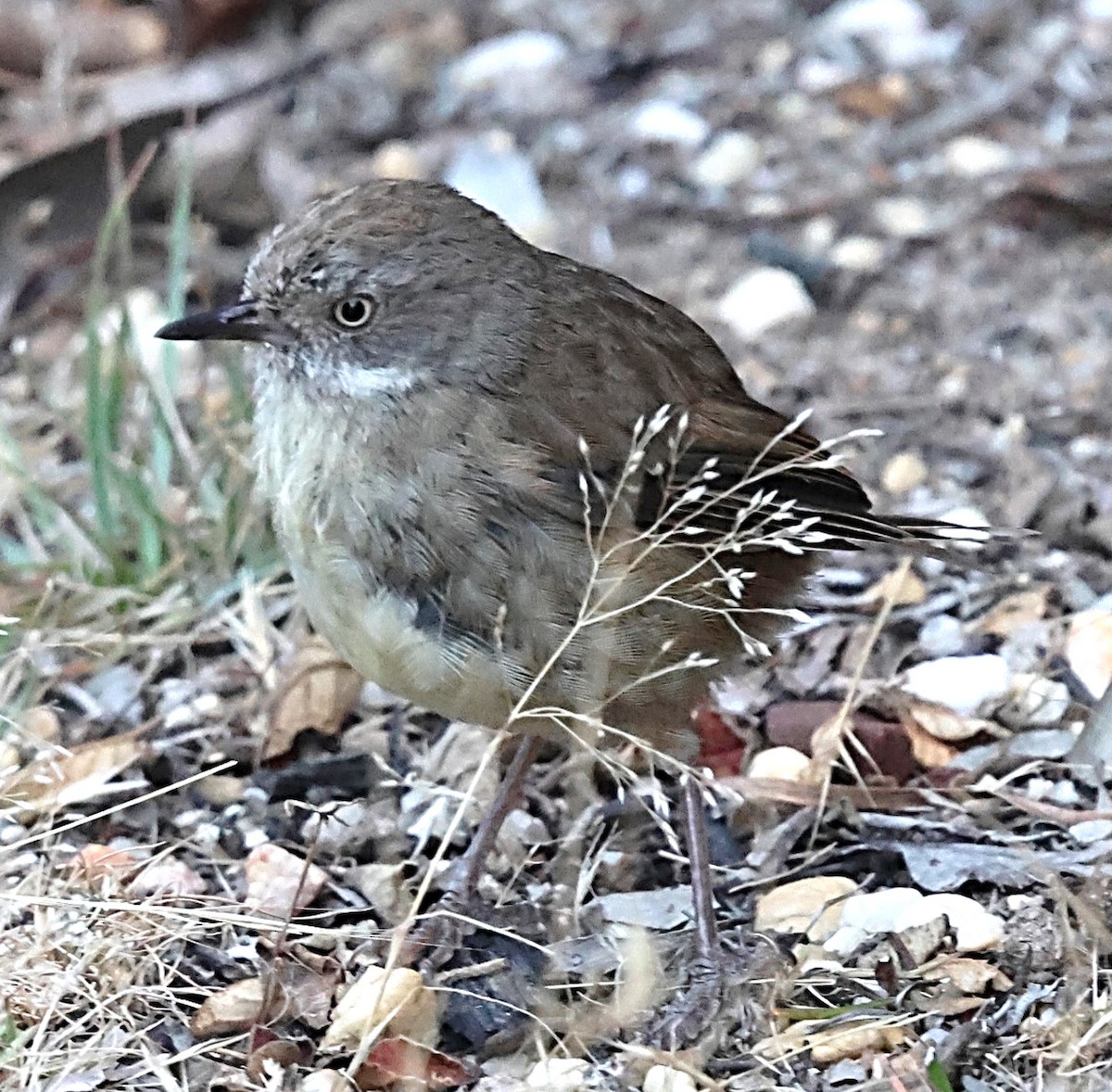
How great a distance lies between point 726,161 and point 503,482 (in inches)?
137

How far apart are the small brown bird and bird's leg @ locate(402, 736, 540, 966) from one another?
26 mm

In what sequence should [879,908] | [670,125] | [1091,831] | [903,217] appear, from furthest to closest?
[670,125]
[903,217]
[1091,831]
[879,908]

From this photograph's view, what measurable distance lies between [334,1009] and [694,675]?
3.18 ft

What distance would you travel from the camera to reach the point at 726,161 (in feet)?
22.2

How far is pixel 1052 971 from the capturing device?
356cm

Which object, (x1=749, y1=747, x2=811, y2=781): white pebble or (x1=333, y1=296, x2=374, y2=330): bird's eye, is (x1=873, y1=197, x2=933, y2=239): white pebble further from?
(x1=333, y1=296, x2=374, y2=330): bird's eye

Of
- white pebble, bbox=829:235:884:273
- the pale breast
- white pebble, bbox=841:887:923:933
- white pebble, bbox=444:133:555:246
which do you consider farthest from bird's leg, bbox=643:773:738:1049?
white pebble, bbox=444:133:555:246

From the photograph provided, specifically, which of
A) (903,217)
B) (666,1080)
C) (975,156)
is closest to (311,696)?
(666,1080)

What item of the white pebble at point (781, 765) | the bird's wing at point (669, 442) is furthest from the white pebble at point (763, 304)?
the white pebble at point (781, 765)

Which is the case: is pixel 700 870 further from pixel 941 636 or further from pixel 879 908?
pixel 941 636

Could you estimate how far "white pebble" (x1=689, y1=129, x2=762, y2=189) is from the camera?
6.71m

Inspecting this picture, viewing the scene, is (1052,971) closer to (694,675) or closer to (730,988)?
(730,988)

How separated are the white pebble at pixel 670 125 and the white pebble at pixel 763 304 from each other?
3.21 feet

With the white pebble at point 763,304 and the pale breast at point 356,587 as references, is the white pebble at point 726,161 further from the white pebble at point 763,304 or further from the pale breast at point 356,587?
the pale breast at point 356,587
